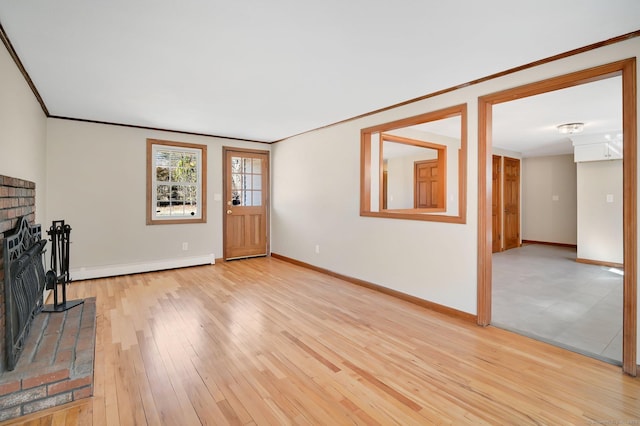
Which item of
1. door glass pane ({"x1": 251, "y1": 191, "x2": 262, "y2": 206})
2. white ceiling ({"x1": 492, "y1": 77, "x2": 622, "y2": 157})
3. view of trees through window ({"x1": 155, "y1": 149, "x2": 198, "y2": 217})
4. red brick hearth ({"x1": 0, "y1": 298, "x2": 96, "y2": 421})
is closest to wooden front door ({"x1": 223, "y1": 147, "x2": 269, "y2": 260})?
door glass pane ({"x1": 251, "y1": 191, "x2": 262, "y2": 206})

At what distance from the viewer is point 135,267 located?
4.92 m

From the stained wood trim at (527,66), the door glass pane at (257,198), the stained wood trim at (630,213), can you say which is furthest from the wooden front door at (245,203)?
the stained wood trim at (630,213)

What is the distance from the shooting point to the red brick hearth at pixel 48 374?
1.77 metres

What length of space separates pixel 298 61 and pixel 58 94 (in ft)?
9.36

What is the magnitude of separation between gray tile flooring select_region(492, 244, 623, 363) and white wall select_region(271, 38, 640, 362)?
0.67m

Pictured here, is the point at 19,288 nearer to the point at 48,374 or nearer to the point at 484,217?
the point at 48,374

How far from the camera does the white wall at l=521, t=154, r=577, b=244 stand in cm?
776

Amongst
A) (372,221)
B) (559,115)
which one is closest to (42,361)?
(372,221)

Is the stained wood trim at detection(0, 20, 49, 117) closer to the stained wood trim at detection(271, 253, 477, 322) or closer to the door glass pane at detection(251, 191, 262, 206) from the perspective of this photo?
the door glass pane at detection(251, 191, 262, 206)

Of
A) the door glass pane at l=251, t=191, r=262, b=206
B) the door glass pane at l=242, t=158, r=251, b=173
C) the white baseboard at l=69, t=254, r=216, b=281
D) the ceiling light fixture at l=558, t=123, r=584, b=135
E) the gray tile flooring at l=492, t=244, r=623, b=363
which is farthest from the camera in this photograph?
the door glass pane at l=251, t=191, r=262, b=206

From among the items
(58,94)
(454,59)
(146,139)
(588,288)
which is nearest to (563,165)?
(588,288)

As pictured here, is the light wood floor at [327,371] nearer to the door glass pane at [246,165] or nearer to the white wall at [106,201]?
the white wall at [106,201]

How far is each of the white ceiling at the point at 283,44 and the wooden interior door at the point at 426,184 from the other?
3933 millimetres

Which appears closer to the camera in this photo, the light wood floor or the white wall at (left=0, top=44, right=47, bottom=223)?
the light wood floor
